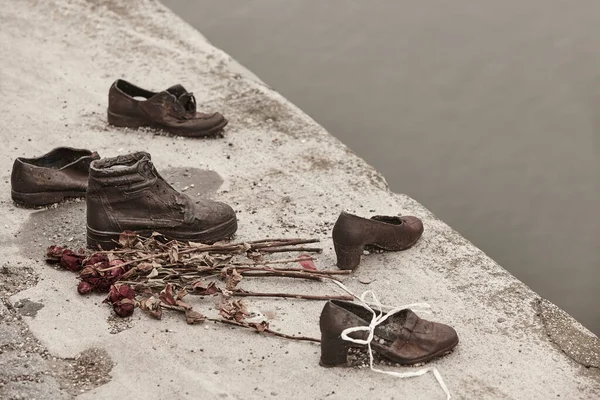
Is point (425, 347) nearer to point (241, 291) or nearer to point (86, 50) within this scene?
point (241, 291)

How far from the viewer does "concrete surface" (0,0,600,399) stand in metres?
3.54

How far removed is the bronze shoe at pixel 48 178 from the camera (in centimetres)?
474

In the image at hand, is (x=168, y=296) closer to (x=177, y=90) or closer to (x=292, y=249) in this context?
(x=292, y=249)

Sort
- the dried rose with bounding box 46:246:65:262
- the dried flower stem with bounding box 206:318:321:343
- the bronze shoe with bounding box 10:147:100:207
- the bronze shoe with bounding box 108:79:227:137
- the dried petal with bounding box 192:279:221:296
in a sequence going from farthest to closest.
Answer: the bronze shoe with bounding box 108:79:227:137 → the bronze shoe with bounding box 10:147:100:207 → the dried rose with bounding box 46:246:65:262 → the dried petal with bounding box 192:279:221:296 → the dried flower stem with bounding box 206:318:321:343

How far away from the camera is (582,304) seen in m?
5.16

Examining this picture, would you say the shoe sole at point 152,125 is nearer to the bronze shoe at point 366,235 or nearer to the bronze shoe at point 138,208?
the bronze shoe at point 138,208

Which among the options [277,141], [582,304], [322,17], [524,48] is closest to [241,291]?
[277,141]

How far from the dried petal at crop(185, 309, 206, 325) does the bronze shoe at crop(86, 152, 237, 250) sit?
60 cm

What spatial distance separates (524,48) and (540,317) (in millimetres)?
2845

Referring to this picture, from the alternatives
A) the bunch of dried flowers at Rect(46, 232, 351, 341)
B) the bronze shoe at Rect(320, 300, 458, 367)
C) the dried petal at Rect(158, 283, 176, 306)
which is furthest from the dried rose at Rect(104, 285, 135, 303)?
the bronze shoe at Rect(320, 300, 458, 367)

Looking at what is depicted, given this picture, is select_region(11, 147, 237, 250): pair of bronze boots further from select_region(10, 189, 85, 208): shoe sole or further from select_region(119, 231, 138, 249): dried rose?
select_region(10, 189, 85, 208): shoe sole

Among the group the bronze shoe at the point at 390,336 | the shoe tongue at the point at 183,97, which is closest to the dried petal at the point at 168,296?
the bronze shoe at the point at 390,336

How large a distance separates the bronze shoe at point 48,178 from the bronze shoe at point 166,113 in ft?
2.33

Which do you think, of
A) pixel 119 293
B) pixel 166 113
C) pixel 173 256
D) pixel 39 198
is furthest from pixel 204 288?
pixel 166 113
